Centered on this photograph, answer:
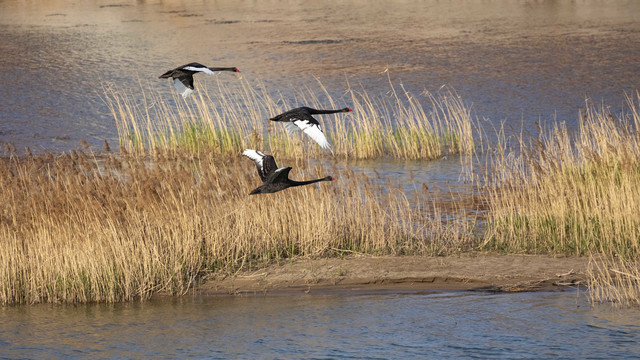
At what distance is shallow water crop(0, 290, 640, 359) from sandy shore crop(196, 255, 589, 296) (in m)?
0.25

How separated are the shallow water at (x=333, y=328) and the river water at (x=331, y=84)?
0.02 meters

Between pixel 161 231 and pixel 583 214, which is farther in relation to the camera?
pixel 583 214

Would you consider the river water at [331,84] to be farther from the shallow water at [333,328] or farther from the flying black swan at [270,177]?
the flying black swan at [270,177]

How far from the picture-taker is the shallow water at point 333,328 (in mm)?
8352

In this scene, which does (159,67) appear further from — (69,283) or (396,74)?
(69,283)

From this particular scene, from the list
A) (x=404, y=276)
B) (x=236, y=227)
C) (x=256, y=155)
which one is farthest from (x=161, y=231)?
(x=404, y=276)

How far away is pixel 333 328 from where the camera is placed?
8961 mm

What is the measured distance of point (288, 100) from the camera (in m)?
23.1

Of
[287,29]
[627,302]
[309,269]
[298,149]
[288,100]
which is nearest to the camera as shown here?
[627,302]

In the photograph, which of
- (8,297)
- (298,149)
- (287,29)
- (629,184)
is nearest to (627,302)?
(629,184)

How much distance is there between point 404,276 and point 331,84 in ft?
51.6

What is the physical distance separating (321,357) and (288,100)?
15.3 m

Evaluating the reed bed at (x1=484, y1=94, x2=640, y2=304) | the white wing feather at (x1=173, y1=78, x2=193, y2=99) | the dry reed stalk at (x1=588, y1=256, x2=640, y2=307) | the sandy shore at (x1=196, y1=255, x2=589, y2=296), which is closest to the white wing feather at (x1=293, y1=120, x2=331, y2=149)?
the white wing feather at (x1=173, y1=78, x2=193, y2=99)

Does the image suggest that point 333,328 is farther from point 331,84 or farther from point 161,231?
point 331,84
